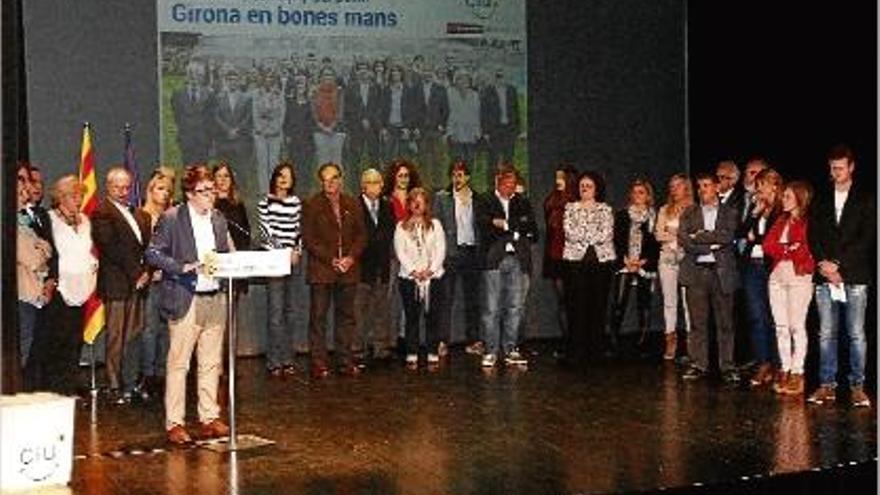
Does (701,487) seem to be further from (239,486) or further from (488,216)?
(488,216)

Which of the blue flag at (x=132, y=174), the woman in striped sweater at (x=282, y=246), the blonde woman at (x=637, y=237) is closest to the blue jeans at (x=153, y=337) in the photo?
the blue flag at (x=132, y=174)

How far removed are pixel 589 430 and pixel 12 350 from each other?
10.4ft

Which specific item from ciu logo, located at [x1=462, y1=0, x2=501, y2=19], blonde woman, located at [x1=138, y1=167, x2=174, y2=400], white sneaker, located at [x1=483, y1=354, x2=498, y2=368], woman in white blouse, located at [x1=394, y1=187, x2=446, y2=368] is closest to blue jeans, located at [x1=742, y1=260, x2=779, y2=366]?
white sneaker, located at [x1=483, y1=354, x2=498, y2=368]

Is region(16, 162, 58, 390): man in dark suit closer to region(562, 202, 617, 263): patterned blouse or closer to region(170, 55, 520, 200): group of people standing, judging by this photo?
region(170, 55, 520, 200): group of people standing

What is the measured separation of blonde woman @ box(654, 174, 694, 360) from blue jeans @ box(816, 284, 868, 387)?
4.86 ft

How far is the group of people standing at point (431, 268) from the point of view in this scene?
27.1 feet

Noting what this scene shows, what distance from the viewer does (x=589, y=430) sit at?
7.93 metres

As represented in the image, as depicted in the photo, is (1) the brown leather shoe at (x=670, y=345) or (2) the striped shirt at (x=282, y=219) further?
(1) the brown leather shoe at (x=670, y=345)

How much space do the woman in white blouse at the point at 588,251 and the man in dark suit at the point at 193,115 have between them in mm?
3041

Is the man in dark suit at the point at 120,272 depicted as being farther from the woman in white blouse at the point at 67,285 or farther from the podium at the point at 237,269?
the podium at the point at 237,269

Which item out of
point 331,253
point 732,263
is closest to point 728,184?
point 732,263

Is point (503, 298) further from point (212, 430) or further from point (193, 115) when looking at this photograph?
point (212, 430)

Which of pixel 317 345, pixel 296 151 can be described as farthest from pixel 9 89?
pixel 296 151

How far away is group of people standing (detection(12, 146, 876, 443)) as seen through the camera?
8258mm
